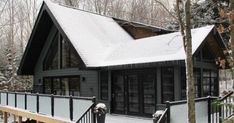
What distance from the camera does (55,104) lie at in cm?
1173

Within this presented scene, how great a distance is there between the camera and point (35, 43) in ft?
60.0

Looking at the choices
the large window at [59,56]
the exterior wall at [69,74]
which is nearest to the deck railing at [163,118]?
the exterior wall at [69,74]

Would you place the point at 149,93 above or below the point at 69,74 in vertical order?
below

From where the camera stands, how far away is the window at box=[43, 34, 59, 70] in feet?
57.5

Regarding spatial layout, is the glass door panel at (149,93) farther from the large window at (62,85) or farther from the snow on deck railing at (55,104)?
the large window at (62,85)

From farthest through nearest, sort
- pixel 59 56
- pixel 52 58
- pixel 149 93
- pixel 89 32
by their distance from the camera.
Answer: pixel 52 58 → pixel 59 56 → pixel 89 32 → pixel 149 93

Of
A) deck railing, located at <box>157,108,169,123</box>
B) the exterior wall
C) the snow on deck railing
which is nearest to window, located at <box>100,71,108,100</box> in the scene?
the exterior wall

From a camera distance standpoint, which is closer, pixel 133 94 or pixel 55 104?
pixel 55 104

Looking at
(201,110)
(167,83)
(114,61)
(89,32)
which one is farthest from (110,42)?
(201,110)

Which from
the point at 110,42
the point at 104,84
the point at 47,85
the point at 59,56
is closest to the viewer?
the point at 104,84

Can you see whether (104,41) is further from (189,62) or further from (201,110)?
(189,62)

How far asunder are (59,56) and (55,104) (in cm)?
573

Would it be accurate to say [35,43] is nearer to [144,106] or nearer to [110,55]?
[110,55]

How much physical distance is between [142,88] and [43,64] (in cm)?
809
